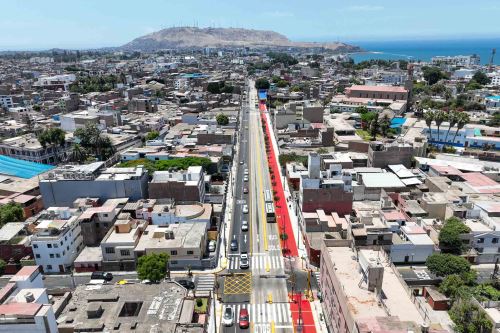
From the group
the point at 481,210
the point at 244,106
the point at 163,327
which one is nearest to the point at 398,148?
the point at 481,210

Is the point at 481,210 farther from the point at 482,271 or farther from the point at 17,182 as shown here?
the point at 17,182

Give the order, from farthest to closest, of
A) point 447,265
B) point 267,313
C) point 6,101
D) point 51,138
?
point 6,101 → point 51,138 → point 447,265 → point 267,313

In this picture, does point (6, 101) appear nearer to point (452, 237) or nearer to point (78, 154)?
point (78, 154)

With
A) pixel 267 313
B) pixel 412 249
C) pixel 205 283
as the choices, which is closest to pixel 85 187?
pixel 205 283

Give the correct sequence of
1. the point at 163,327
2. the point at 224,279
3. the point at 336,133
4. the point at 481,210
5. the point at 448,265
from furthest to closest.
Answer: the point at 336,133 → the point at 481,210 → the point at 224,279 → the point at 448,265 → the point at 163,327

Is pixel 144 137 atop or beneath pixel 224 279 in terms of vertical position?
atop

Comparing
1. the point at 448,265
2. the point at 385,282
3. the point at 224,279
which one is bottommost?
the point at 224,279

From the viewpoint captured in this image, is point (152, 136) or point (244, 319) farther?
point (152, 136)

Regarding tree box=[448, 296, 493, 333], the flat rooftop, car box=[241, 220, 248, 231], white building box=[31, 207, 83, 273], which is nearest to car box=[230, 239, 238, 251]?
car box=[241, 220, 248, 231]
